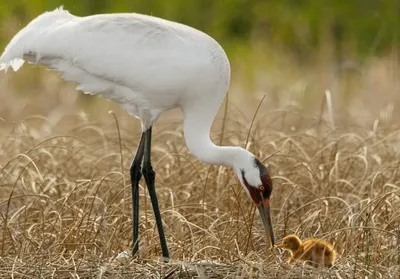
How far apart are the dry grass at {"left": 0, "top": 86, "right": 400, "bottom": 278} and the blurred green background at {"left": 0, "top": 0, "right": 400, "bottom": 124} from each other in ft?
9.81

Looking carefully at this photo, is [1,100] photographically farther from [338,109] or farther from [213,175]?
[213,175]

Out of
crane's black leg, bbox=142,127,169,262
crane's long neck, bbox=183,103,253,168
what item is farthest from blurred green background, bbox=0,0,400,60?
crane's long neck, bbox=183,103,253,168

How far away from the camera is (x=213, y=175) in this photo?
752 centimetres

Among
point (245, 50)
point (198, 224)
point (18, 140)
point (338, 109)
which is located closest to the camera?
point (198, 224)

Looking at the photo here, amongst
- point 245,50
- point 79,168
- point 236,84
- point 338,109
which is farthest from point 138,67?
point 245,50

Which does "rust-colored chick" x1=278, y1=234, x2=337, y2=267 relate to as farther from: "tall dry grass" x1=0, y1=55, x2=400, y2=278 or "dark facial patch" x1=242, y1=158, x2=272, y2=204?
"dark facial patch" x1=242, y1=158, x2=272, y2=204

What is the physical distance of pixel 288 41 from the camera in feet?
53.1

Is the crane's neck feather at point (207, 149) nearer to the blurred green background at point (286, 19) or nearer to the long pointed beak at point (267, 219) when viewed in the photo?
the long pointed beak at point (267, 219)

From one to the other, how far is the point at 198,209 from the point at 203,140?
628 mm

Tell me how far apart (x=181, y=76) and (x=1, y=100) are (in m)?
5.23

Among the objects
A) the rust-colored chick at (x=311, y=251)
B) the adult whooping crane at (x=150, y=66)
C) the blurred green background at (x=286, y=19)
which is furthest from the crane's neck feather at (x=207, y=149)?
the blurred green background at (x=286, y=19)

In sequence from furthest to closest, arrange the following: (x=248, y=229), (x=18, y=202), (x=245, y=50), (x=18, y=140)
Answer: (x=245, y=50)
(x=18, y=140)
(x=18, y=202)
(x=248, y=229)

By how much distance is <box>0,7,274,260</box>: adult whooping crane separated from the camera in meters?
6.49

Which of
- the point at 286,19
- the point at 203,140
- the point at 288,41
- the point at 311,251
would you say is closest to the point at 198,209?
the point at 203,140
